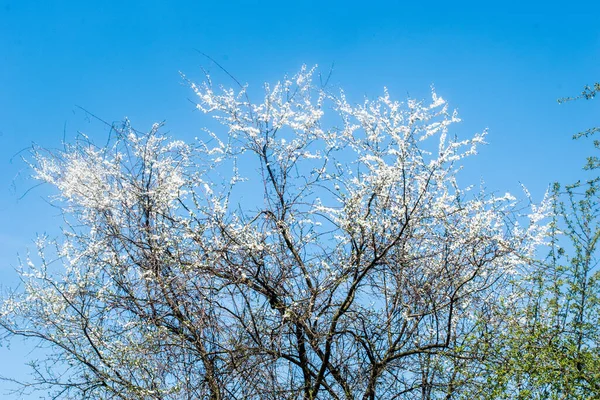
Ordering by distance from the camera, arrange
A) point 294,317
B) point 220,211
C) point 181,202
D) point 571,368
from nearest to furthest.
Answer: point 571,368, point 294,317, point 220,211, point 181,202

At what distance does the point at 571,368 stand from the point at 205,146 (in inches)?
210

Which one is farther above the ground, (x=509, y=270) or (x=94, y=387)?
(x=509, y=270)

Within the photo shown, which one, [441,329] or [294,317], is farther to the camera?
[441,329]

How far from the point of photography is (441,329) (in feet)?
28.2

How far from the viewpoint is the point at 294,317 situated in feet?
26.4

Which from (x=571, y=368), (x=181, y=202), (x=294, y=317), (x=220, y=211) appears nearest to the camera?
(x=571, y=368)

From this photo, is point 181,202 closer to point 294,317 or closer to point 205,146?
point 205,146

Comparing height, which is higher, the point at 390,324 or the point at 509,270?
the point at 509,270

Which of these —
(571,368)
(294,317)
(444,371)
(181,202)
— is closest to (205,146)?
(181,202)

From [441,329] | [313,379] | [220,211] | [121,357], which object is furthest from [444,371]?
[121,357]

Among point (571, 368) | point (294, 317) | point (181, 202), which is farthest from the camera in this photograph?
point (181, 202)

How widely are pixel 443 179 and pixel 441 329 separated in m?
1.82

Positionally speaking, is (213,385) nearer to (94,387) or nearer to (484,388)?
(94,387)

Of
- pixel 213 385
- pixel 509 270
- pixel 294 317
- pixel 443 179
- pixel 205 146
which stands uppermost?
pixel 205 146
